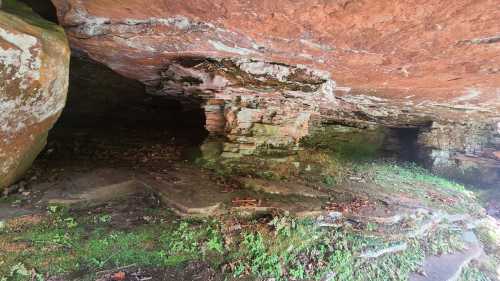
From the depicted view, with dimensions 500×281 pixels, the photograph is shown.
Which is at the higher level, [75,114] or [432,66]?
[432,66]

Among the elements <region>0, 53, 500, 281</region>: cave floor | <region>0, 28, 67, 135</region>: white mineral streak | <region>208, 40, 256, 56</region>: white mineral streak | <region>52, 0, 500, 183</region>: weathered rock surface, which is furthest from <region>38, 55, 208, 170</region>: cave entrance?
<region>208, 40, 256, 56</region>: white mineral streak

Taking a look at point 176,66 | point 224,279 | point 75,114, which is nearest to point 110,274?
point 224,279

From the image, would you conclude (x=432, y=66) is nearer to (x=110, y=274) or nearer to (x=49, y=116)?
(x=110, y=274)

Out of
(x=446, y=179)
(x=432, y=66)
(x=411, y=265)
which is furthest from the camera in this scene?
(x=446, y=179)

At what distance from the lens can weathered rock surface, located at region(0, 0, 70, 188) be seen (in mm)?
3256

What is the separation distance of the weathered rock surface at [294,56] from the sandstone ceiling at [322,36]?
15mm

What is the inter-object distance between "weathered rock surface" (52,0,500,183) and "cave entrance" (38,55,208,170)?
1597mm

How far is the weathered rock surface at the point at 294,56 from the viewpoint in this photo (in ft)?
9.66

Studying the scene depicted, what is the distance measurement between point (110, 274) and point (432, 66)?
18.0 feet

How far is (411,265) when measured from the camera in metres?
6.02

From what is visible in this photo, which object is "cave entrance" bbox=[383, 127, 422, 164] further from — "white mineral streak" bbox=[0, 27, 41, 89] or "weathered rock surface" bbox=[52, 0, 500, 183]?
"white mineral streak" bbox=[0, 27, 41, 89]

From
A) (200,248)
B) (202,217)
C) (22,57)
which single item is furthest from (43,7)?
(200,248)

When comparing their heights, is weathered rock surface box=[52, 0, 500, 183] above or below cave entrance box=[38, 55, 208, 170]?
above

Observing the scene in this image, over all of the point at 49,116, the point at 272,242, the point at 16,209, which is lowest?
the point at 272,242
